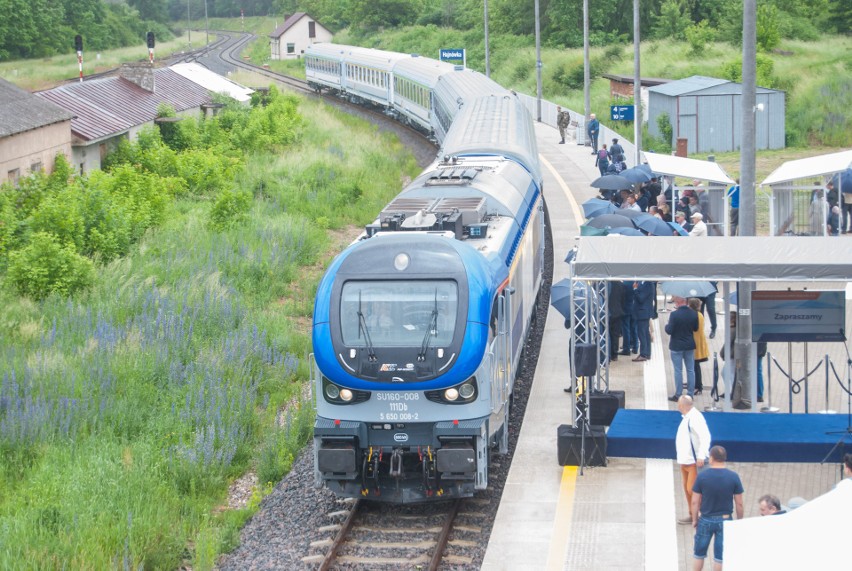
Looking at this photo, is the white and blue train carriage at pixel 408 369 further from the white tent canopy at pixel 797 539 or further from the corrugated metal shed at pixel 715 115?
the corrugated metal shed at pixel 715 115

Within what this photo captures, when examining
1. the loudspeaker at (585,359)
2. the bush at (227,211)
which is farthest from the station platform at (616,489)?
the bush at (227,211)

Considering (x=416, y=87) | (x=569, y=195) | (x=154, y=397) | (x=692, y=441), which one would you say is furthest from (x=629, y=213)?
(x=416, y=87)

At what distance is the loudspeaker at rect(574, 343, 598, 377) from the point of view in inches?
555

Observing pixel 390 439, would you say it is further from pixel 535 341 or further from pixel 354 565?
pixel 535 341

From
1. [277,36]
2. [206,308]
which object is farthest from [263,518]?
[277,36]

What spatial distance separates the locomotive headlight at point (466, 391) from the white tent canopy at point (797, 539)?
180 inches

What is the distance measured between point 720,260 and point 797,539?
6340 millimetres

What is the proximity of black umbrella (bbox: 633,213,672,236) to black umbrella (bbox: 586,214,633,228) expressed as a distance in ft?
0.71

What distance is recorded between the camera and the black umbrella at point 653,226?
774 inches

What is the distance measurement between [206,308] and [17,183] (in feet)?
34.8

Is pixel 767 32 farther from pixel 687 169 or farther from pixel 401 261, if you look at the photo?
pixel 401 261

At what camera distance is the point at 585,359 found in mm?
14125

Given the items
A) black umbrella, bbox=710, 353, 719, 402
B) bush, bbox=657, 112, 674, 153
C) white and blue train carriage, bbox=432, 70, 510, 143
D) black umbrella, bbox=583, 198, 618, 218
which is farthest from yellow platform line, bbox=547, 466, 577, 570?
bush, bbox=657, 112, 674, 153

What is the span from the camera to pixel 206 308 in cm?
1950
